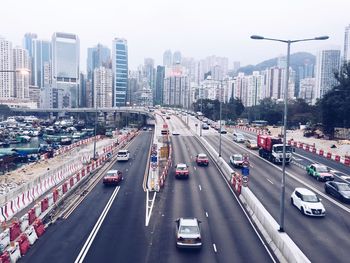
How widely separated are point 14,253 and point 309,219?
16972 mm

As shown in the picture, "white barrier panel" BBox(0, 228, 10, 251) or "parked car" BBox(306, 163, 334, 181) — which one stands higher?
"parked car" BBox(306, 163, 334, 181)

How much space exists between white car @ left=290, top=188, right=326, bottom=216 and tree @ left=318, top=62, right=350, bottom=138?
43.4 meters

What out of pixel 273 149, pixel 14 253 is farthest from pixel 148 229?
pixel 273 149

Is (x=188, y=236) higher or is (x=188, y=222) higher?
(x=188, y=222)

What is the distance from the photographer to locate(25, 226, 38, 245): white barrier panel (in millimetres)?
19609

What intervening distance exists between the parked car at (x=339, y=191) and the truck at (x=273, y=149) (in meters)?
12.7

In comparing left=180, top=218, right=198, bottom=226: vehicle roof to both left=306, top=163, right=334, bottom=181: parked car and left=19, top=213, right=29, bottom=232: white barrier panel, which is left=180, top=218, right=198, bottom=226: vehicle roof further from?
left=306, top=163, right=334, bottom=181: parked car

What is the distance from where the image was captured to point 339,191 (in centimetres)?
2841

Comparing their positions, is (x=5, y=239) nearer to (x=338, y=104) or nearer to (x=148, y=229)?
(x=148, y=229)

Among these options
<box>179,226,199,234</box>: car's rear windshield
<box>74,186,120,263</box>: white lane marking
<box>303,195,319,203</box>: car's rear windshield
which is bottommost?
<box>74,186,120,263</box>: white lane marking

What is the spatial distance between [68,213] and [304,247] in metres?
14.9

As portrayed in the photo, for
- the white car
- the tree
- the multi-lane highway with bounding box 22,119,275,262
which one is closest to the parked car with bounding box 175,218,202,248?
the multi-lane highway with bounding box 22,119,275,262

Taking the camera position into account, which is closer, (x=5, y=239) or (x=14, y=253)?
(x=14, y=253)

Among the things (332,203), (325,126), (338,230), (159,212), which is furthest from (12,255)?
(325,126)
